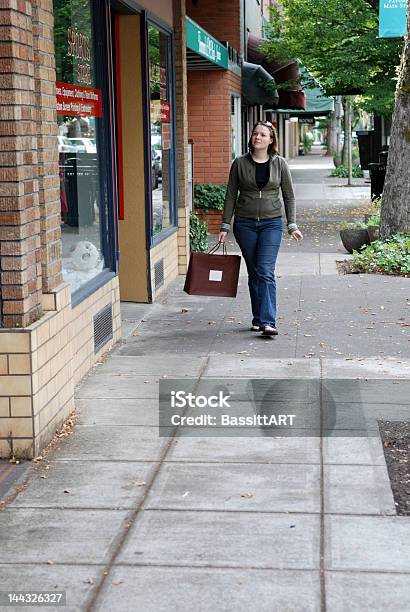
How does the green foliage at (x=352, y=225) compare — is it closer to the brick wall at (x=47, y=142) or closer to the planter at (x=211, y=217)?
the planter at (x=211, y=217)

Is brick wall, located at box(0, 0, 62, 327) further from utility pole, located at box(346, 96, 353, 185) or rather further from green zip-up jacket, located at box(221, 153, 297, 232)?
utility pole, located at box(346, 96, 353, 185)

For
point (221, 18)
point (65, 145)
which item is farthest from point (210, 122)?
point (65, 145)

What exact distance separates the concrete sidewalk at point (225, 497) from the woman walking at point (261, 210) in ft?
1.19

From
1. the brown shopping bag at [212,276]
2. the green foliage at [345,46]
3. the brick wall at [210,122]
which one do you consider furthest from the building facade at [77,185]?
the green foliage at [345,46]

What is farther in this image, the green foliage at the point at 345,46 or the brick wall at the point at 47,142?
the green foliage at the point at 345,46

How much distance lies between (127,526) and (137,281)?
6189 millimetres

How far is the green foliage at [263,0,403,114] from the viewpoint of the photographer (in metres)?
20.8

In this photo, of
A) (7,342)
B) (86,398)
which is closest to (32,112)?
(7,342)

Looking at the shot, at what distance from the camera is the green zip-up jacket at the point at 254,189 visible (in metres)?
8.80

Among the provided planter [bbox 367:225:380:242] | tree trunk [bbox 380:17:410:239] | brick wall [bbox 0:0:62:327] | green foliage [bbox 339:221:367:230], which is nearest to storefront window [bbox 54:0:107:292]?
brick wall [bbox 0:0:62:327]

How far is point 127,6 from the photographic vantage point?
974 centimetres

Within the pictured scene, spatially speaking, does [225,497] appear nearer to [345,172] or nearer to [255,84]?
[255,84]

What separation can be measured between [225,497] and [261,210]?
4.29 metres

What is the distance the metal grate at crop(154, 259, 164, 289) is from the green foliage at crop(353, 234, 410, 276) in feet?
9.03
